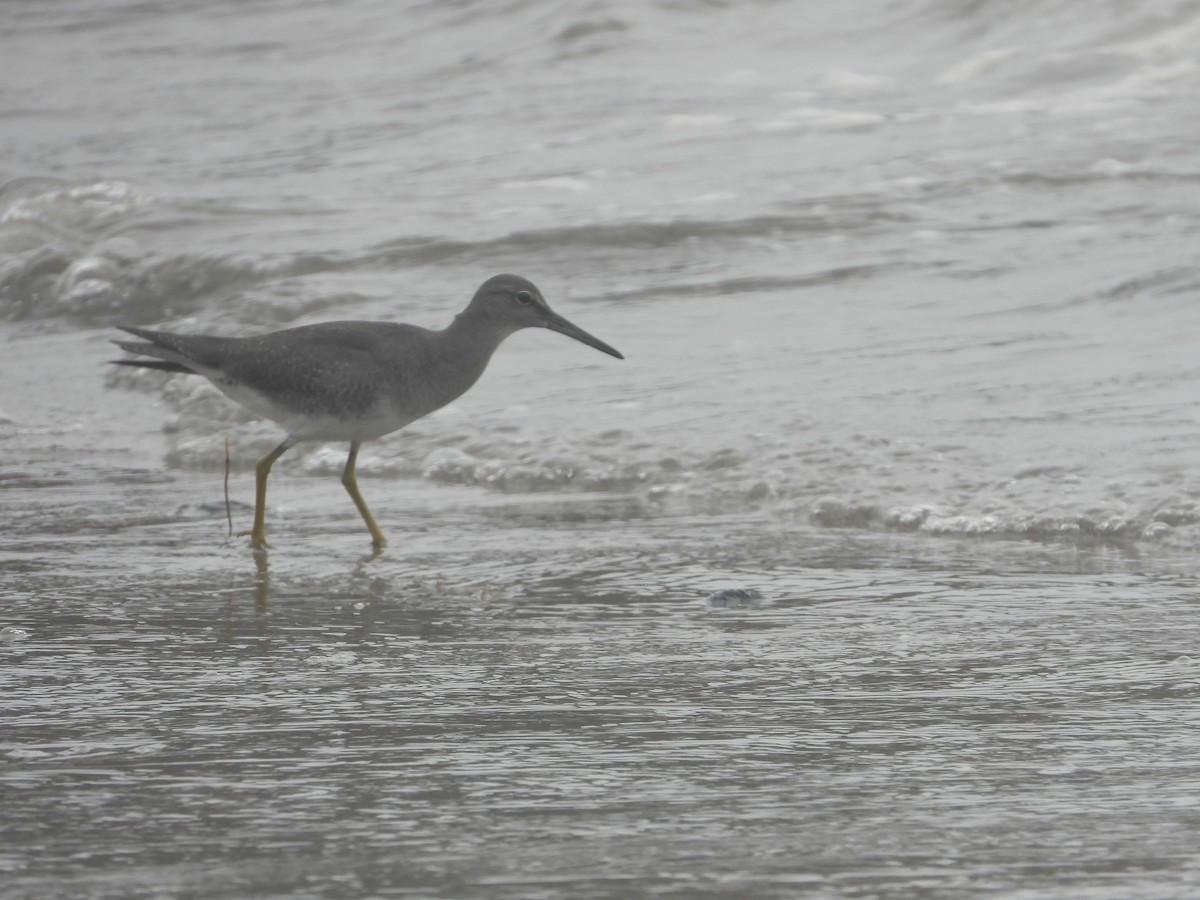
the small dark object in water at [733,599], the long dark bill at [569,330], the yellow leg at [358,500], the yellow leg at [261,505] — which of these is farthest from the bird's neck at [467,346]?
the small dark object in water at [733,599]

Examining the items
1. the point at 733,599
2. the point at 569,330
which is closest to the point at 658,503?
the point at 569,330

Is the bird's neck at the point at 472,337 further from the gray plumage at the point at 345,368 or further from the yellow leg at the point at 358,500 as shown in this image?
the yellow leg at the point at 358,500

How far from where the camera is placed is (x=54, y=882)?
2508mm

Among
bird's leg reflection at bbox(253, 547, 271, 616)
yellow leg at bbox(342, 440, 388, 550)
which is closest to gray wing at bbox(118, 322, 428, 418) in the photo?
yellow leg at bbox(342, 440, 388, 550)

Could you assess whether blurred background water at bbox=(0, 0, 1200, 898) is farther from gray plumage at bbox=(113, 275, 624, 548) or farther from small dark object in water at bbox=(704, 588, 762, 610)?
gray plumage at bbox=(113, 275, 624, 548)

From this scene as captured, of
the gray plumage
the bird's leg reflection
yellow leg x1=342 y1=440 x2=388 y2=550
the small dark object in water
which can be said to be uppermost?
the gray plumage

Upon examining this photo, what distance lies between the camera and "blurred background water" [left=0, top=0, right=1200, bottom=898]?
9.15ft

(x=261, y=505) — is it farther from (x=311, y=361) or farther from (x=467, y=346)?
(x=467, y=346)

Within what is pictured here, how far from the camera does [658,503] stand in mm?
5617

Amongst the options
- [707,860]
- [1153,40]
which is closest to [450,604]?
[707,860]

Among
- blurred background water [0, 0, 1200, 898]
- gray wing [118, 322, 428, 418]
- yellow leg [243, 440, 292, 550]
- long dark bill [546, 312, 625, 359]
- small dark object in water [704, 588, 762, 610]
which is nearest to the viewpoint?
blurred background water [0, 0, 1200, 898]

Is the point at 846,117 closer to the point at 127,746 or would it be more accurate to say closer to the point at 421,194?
the point at 421,194

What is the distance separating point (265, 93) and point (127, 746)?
12894 mm

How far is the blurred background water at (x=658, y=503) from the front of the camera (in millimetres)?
2789
